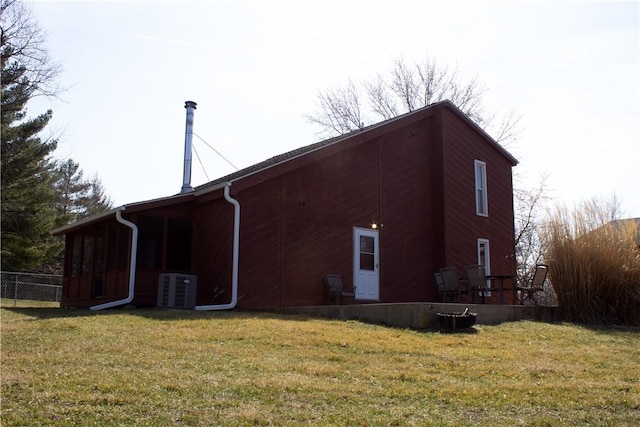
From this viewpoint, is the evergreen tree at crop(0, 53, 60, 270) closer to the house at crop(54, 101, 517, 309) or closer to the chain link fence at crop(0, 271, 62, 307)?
the chain link fence at crop(0, 271, 62, 307)

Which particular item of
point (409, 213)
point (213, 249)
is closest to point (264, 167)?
point (213, 249)

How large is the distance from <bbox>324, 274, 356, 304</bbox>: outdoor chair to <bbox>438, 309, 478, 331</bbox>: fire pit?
13.7 ft

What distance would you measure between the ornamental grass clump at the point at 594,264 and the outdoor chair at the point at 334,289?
173 inches

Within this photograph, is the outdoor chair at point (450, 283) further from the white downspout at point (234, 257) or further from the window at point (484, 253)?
the white downspout at point (234, 257)

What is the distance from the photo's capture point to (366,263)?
15.2 m

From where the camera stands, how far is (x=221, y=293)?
13.3 metres

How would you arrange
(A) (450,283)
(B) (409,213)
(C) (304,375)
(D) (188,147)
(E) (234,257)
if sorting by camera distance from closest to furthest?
(C) (304,375)
(E) (234,257)
(A) (450,283)
(B) (409,213)
(D) (188,147)

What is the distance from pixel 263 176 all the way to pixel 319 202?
1605 mm

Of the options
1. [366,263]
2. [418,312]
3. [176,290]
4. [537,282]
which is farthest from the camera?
[366,263]

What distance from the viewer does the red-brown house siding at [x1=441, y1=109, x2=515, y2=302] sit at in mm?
16875

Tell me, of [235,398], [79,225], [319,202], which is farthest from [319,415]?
[79,225]

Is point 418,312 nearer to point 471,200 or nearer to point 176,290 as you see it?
point 176,290

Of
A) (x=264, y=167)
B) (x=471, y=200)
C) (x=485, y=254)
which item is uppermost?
(x=264, y=167)

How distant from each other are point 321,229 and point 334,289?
135 centimetres
